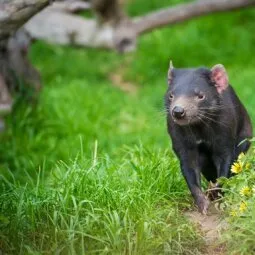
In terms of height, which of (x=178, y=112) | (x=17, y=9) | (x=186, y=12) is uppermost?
(x=17, y=9)

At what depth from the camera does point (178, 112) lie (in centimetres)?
477

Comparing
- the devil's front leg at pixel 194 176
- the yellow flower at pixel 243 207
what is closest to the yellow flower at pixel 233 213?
the yellow flower at pixel 243 207

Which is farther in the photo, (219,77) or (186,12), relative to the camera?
(186,12)

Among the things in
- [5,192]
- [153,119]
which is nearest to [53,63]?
[153,119]

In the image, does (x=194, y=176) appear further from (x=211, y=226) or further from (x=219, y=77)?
(x=219, y=77)

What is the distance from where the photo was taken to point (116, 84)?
11.1 metres

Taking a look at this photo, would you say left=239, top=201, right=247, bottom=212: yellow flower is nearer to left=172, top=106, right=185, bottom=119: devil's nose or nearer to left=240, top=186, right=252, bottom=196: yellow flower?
left=240, top=186, right=252, bottom=196: yellow flower

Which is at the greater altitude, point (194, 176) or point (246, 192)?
point (246, 192)

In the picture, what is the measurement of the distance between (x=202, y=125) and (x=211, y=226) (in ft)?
1.90

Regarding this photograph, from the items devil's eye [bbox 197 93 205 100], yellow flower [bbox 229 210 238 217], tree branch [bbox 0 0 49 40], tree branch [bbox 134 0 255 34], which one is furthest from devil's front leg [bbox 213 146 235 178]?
tree branch [bbox 134 0 255 34]

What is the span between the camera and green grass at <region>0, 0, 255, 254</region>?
4.53 metres

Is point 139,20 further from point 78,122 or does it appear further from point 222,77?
point 222,77

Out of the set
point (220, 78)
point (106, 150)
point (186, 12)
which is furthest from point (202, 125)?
point (186, 12)

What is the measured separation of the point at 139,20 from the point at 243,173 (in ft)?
18.7
